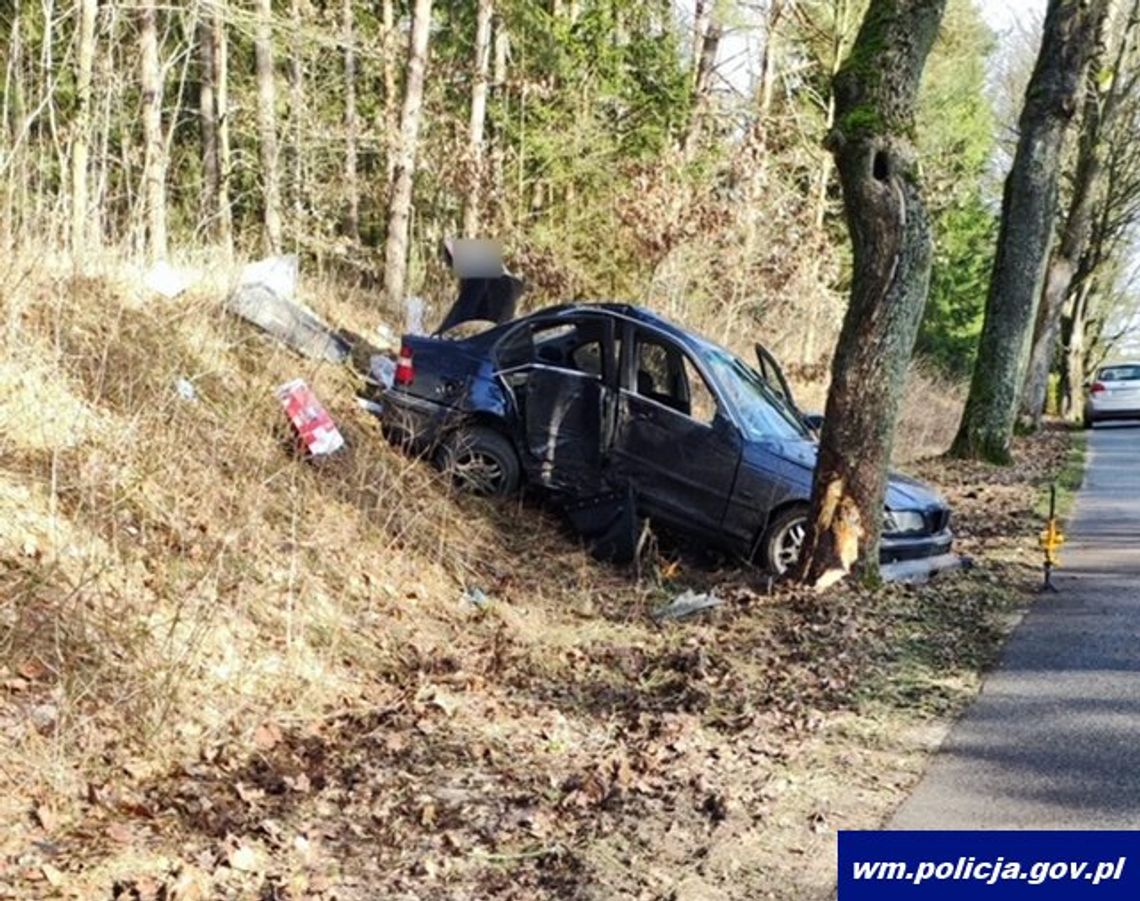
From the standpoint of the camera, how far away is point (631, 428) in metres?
8.89

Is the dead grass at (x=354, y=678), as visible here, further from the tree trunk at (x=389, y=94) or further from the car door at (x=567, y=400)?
the tree trunk at (x=389, y=94)

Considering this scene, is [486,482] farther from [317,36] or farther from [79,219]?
[317,36]

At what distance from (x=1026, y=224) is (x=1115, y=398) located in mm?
12876

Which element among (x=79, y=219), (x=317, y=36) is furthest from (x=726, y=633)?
(x=317, y=36)

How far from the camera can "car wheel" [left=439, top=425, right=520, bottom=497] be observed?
9266 mm

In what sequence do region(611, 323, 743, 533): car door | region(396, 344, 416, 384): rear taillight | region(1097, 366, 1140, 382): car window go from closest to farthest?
region(611, 323, 743, 533): car door, region(396, 344, 416, 384): rear taillight, region(1097, 366, 1140, 382): car window

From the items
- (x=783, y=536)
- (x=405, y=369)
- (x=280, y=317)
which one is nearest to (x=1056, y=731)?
(x=783, y=536)

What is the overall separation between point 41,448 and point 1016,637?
596 cm

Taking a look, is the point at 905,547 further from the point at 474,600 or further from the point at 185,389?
the point at 185,389

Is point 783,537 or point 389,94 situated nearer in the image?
point 783,537

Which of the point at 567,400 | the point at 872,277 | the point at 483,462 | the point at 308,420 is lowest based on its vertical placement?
the point at 483,462

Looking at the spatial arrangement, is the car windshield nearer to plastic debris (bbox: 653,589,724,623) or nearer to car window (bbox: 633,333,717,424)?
car window (bbox: 633,333,717,424)

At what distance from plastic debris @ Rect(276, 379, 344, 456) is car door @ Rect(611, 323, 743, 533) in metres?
2.37

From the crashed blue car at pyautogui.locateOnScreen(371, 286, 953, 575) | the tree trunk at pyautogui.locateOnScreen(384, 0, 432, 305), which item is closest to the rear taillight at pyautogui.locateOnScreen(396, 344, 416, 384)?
the crashed blue car at pyautogui.locateOnScreen(371, 286, 953, 575)
